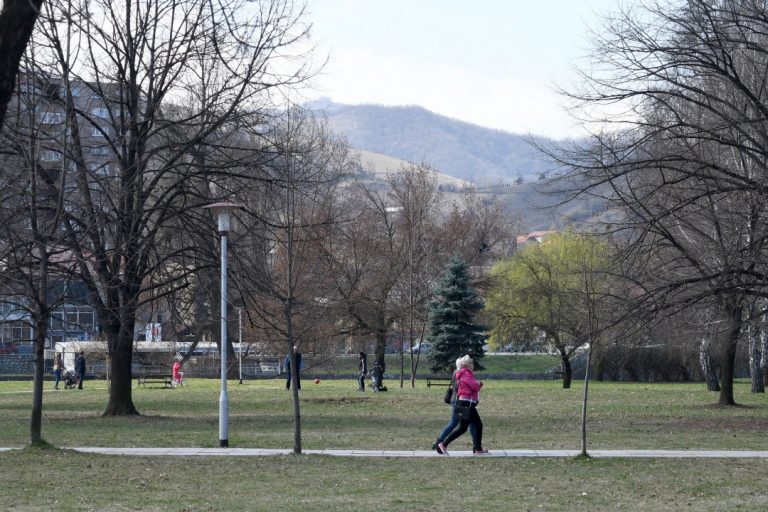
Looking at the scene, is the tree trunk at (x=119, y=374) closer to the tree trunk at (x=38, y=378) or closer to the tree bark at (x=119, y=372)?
the tree bark at (x=119, y=372)

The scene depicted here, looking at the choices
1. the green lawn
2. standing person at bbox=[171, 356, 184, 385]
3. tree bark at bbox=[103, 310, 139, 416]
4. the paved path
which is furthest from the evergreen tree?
the paved path

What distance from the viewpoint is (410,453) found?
56.9ft

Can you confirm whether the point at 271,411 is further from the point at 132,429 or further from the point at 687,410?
the point at 687,410

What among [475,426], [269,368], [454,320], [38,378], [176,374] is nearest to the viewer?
[38,378]

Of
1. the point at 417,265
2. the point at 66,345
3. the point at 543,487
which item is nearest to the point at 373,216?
the point at 417,265

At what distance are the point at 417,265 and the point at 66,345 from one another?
2178cm

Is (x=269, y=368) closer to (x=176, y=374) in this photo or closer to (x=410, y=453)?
(x=176, y=374)

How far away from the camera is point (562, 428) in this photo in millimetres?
22875

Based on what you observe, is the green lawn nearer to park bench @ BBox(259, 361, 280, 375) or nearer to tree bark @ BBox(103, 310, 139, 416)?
park bench @ BBox(259, 361, 280, 375)

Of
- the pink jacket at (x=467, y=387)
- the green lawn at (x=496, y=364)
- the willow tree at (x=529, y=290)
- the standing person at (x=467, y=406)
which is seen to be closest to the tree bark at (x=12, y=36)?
the standing person at (x=467, y=406)

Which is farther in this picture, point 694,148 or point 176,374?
point 176,374

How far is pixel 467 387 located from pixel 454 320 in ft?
135

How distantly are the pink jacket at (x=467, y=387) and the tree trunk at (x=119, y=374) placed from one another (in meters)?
11.7

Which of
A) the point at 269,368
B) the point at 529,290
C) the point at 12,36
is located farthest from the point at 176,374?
the point at 12,36
